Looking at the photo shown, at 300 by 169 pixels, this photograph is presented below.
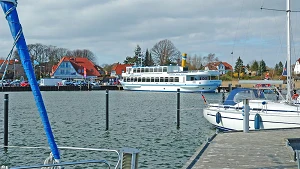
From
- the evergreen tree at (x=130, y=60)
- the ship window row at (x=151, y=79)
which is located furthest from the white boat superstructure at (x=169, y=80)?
the evergreen tree at (x=130, y=60)

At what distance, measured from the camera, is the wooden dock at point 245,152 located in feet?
30.0

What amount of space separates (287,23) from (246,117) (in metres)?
9.07

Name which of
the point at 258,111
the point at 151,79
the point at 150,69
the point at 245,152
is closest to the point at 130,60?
the point at 150,69

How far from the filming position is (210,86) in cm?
7081

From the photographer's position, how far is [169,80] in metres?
76.0

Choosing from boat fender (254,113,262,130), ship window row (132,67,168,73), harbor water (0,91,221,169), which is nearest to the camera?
harbor water (0,91,221,169)

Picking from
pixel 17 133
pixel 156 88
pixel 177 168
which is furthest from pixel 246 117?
pixel 156 88

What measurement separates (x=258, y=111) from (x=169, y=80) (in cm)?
5789

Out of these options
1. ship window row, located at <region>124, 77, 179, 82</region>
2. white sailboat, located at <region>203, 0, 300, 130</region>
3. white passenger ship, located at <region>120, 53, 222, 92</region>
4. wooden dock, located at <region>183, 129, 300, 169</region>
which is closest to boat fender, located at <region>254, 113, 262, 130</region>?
white sailboat, located at <region>203, 0, 300, 130</region>

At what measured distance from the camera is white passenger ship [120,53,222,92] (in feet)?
233

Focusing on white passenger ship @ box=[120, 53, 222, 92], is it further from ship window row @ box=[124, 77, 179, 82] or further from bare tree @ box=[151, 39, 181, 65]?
bare tree @ box=[151, 39, 181, 65]

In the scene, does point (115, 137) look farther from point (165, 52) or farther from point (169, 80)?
point (165, 52)

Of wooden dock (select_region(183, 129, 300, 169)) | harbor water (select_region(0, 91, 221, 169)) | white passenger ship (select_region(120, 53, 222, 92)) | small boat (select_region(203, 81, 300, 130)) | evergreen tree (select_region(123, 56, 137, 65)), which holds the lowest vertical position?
harbor water (select_region(0, 91, 221, 169))

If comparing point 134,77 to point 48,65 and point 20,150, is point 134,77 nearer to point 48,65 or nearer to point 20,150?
point 48,65
